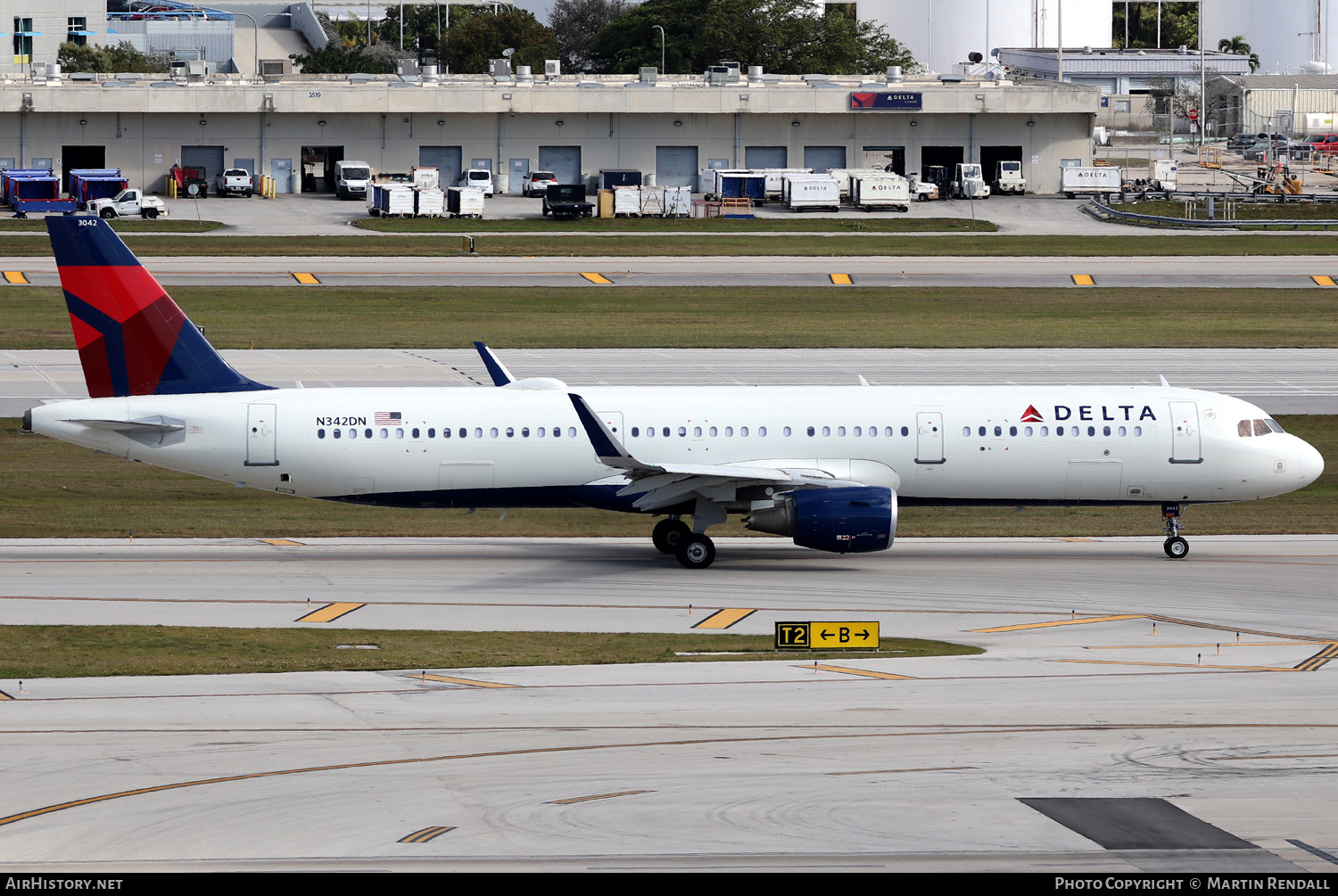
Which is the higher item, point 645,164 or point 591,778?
point 645,164

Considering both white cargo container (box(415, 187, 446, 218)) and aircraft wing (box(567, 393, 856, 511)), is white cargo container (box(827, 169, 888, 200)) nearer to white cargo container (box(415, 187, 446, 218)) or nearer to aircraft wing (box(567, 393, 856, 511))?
white cargo container (box(415, 187, 446, 218))

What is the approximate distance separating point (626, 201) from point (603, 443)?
272 feet

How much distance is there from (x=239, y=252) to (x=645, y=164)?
148ft

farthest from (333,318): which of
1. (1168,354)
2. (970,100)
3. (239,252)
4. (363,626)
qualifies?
(970,100)

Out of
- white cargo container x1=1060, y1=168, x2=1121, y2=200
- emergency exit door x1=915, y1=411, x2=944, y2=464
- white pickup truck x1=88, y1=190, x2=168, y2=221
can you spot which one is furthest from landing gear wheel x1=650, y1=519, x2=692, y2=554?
white cargo container x1=1060, y1=168, x2=1121, y2=200

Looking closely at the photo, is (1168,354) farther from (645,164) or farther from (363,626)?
(645,164)

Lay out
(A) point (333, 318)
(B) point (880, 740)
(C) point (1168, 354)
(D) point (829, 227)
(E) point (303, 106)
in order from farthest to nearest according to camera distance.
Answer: (E) point (303, 106) → (D) point (829, 227) → (A) point (333, 318) → (C) point (1168, 354) → (B) point (880, 740)

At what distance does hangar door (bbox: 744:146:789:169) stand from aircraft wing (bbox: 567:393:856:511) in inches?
3858

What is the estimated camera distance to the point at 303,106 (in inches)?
4894

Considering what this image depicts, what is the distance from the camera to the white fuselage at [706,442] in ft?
116

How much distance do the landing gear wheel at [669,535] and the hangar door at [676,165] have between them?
96.2 metres

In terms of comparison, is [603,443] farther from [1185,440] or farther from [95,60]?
[95,60]

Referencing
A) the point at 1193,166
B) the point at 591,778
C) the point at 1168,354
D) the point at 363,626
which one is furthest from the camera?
the point at 1193,166

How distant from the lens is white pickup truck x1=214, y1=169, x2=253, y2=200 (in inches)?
4771
